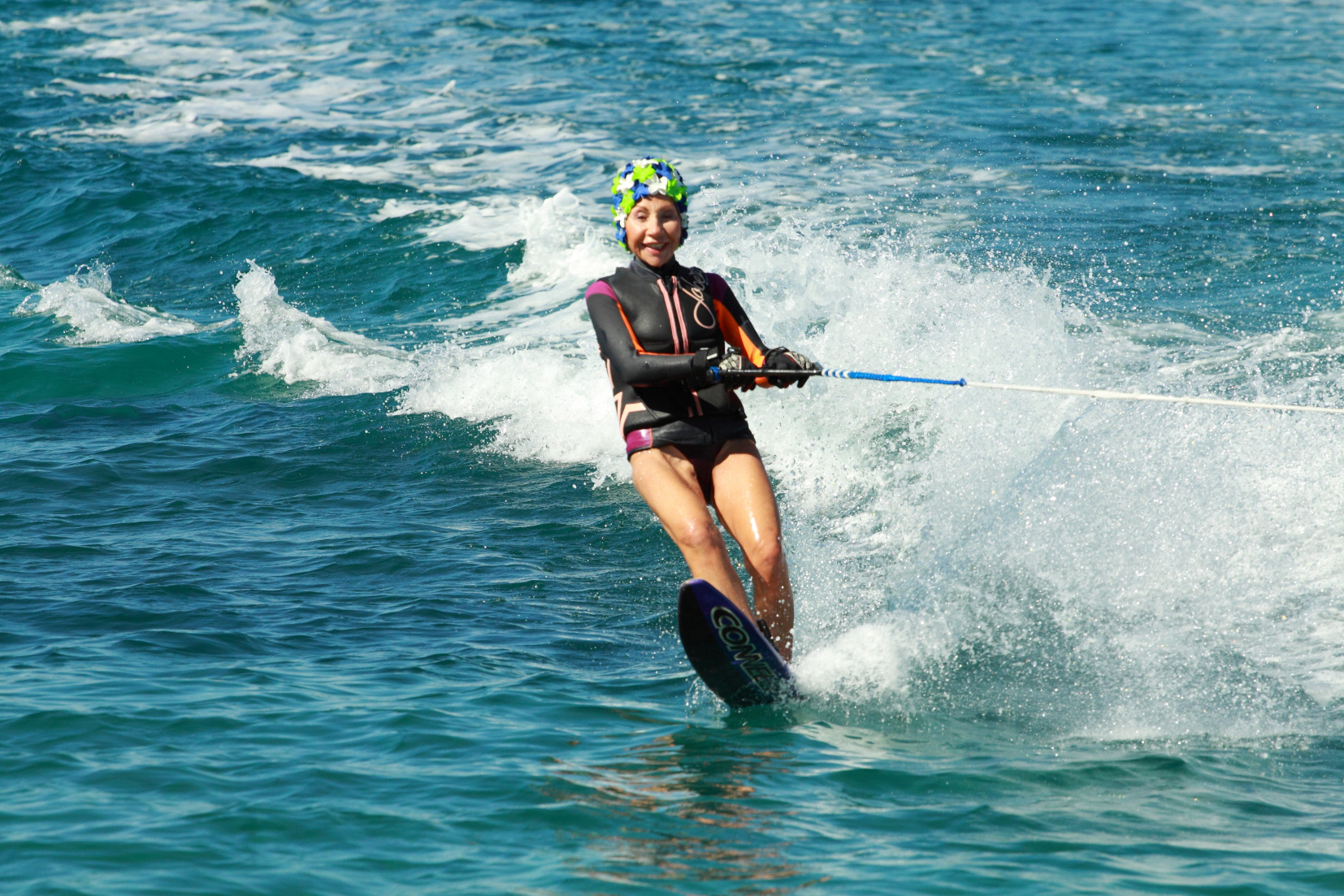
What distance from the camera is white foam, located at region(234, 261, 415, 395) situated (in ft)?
35.8

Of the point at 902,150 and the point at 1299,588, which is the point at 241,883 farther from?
the point at 902,150

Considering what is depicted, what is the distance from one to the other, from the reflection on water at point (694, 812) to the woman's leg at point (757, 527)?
1.58ft

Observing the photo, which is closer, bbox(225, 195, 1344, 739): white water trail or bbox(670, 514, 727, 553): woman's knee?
bbox(670, 514, 727, 553): woman's knee

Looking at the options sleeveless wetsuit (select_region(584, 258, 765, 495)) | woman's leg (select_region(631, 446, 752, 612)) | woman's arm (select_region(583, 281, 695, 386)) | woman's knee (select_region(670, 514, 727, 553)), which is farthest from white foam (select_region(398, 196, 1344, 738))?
woman's arm (select_region(583, 281, 695, 386))

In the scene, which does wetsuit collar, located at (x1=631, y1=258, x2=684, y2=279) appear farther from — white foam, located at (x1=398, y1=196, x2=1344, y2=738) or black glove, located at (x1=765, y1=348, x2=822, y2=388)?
white foam, located at (x1=398, y1=196, x2=1344, y2=738)

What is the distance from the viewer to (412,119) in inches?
773

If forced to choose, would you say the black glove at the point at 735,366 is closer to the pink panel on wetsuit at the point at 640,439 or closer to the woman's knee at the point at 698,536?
the pink panel on wetsuit at the point at 640,439

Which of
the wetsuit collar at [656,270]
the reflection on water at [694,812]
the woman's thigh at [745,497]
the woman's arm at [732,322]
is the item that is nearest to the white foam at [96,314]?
the wetsuit collar at [656,270]

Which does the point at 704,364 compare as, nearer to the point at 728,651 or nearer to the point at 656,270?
the point at 656,270

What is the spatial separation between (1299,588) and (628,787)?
149 inches

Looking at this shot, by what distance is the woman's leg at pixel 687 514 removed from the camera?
5184 millimetres

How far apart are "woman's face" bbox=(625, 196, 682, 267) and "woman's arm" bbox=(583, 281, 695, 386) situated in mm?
231

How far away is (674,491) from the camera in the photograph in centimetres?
527

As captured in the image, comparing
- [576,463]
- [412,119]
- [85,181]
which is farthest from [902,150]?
[85,181]
